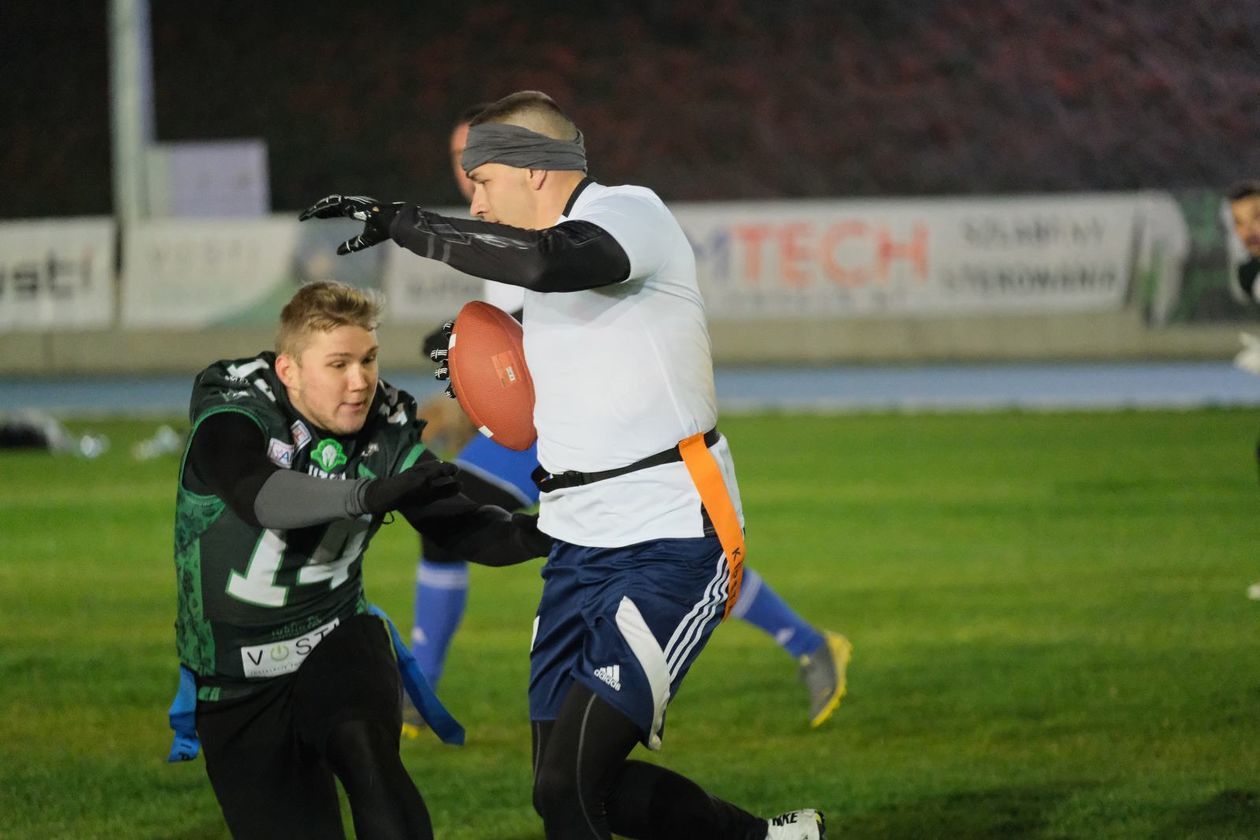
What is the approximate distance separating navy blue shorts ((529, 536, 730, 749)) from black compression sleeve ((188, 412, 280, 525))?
2.36 feet

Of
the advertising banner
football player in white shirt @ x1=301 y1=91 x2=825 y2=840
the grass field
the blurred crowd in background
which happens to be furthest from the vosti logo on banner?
football player in white shirt @ x1=301 y1=91 x2=825 y2=840

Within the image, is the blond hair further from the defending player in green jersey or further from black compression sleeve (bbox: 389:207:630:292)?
black compression sleeve (bbox: 389:207:630:292)

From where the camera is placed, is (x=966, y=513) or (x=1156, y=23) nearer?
(x=966, y=513)

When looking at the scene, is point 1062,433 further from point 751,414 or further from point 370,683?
point 370,683

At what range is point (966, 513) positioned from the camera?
12.4 meters

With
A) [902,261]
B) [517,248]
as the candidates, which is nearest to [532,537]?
[517,248]

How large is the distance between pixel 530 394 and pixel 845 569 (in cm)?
626

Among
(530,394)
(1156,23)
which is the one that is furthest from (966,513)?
(1156,23)

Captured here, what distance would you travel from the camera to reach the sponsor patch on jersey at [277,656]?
4590mm

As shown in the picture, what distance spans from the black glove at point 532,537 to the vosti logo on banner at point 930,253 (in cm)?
1667

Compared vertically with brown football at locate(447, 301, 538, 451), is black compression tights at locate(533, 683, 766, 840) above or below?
below

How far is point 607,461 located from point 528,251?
562 mm

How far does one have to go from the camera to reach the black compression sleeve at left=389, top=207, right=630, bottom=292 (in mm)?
3965

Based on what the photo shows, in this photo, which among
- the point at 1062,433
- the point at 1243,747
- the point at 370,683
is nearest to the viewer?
the point at 370,683
